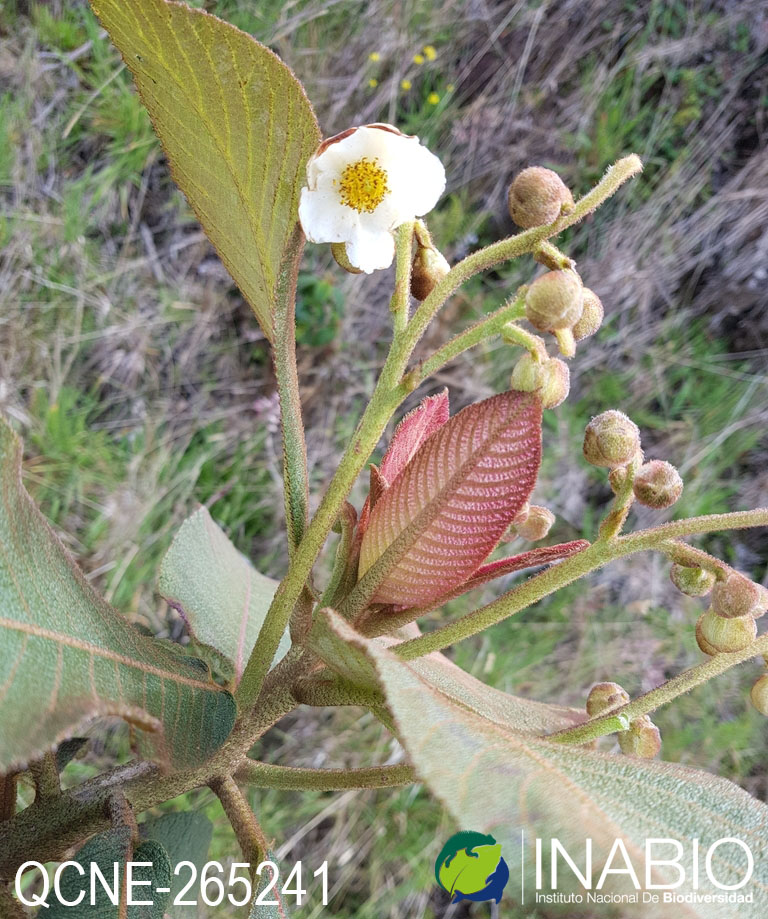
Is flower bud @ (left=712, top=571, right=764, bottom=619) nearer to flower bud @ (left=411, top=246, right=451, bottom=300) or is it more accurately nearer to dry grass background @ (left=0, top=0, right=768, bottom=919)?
flower bud @ (left=411, top=246, right=451, bottom=300)

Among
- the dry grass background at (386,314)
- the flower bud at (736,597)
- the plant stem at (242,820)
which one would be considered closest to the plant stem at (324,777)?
the plant stem at (242,820)

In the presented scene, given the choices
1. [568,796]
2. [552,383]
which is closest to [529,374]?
[552,383]

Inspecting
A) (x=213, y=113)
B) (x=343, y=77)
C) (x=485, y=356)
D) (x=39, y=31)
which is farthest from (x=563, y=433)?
(x=213, y=113)

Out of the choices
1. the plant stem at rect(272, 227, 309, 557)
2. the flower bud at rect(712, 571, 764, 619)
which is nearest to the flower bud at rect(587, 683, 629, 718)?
the flower bud at rect(712, 571, 764, 619)

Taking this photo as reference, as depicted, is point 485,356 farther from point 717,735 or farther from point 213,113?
point 213,113

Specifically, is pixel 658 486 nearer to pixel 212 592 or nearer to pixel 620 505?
pixel 620 505

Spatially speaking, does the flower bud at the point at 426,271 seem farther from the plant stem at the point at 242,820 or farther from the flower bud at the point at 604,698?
the plant stem at the point at 242,820
